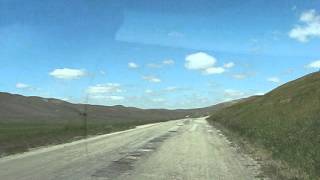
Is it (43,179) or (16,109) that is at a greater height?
(16,109)

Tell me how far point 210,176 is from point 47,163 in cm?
628

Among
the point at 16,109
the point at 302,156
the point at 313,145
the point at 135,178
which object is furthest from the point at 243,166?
the point at 16,109

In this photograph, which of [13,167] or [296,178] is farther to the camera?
[13,167]

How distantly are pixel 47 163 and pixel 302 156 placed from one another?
8.34m

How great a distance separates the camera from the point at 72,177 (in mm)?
14602

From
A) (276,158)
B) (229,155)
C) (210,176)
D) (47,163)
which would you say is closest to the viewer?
(210,176)

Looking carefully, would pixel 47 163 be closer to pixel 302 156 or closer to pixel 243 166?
pixel 243 166

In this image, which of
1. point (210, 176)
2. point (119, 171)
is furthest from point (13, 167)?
point (210, 176)

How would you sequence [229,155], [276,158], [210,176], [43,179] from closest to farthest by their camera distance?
[43,179]
[210,176]
[276,158]
[229,155]

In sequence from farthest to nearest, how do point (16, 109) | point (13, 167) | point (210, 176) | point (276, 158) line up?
1. point (16, 109)
2. point (276, 158)
3. point (13, 167)
4. point (210, 176)

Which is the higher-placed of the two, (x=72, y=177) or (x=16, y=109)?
(x=16, y=109)

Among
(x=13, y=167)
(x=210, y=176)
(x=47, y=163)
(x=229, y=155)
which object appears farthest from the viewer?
(x=229, y=155)

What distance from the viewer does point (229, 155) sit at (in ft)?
77.3

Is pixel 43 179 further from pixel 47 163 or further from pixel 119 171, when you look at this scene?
pixel 47 163
